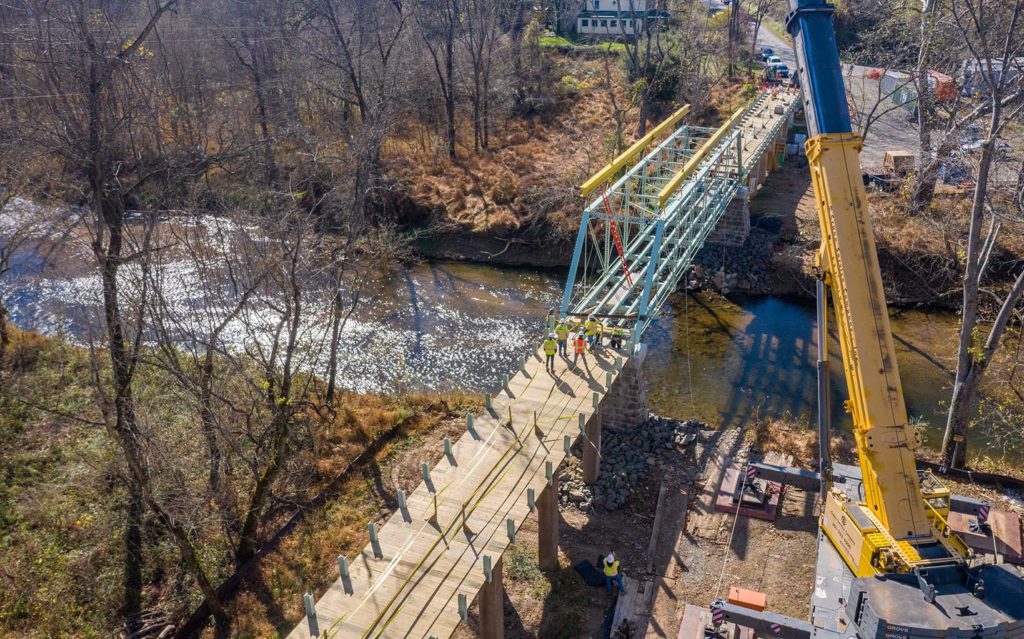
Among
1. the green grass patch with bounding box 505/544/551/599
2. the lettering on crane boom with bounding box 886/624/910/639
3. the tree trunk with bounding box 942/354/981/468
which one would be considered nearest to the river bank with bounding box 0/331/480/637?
the green grass patch with bounding box 505/544/551/599

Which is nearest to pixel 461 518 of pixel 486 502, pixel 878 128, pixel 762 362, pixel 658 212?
pixel 486 502

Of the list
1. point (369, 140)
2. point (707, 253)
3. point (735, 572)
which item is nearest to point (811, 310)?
point (707, 253)

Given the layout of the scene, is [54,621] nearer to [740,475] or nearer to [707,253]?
[740,475]

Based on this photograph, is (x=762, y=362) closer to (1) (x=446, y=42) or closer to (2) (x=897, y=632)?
(2) (x=897, y=632)

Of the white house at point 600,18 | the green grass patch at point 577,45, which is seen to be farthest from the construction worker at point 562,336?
the white house at point 600,18

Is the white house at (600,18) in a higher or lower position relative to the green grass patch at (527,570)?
higher

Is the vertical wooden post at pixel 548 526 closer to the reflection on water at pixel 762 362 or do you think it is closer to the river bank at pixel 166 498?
the river bank at pixel 166 498

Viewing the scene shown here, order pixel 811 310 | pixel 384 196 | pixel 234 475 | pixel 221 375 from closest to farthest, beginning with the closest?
pixel 234 475 → pixel 221 375 → pixel 811 310 → pixel 384 196
